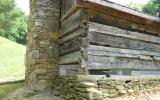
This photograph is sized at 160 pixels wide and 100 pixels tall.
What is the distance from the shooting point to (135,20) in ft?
32.4

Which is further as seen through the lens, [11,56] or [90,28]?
[11,56]

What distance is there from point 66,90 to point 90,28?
233cm

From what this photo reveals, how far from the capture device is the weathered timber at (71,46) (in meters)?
8.78

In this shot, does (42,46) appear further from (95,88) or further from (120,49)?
(95,88)

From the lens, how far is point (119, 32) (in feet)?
31.4

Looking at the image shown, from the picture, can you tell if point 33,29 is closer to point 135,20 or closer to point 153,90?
point 135,20

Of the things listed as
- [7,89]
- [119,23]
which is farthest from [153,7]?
[7,89]

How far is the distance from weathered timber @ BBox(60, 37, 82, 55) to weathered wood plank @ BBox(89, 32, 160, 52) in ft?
1.33

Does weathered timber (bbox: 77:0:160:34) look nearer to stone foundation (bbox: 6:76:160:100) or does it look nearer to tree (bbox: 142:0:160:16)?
stone foundation (bbox: 6:76:160:100)

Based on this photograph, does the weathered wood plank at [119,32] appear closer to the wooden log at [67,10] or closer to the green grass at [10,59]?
the wooden log at [67,10]

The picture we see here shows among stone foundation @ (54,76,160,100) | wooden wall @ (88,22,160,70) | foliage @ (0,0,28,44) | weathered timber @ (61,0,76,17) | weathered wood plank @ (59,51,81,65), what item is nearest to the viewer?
stone foundation @ (54,76,160,100)

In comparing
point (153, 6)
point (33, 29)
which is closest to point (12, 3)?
point (153, 6)

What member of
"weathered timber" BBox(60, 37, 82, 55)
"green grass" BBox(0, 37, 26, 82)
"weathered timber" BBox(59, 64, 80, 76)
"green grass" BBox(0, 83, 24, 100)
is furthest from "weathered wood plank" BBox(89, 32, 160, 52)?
"green grass" BBox(0, 37, 26, 82)

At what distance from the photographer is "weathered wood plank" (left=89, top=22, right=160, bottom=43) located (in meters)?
8.86
